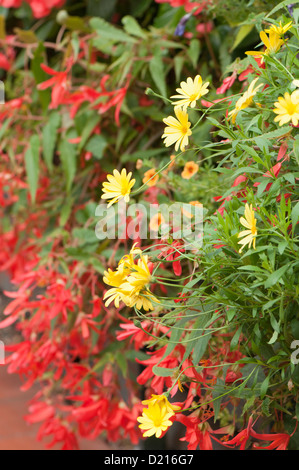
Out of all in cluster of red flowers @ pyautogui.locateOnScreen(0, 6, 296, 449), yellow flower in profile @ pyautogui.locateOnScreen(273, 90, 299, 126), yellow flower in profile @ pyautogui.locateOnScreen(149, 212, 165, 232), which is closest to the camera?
yellow flower in profile @ pyautogui.locateOnScreen(273, 90, 299, 126)

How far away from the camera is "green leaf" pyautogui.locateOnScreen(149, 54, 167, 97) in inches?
32.4

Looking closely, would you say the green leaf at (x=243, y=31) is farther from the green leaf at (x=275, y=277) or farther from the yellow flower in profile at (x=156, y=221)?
the green leaf at (x=275, y=277)

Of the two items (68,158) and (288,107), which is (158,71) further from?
(288,107)

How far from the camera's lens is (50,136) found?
970 mm

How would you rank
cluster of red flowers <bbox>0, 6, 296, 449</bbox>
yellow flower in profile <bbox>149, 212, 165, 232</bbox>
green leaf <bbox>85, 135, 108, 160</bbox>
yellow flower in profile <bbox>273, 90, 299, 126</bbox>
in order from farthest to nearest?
green leaf <bbox>85, 135, 108, 160</bbox> < cluster of red flowers <bbox>0, 6, 296, 449</bbox> < yellow flower in profile <bbox>149, 212, 165, 232</bbox> < yellow flower in profile <bbox>273, 90, 299, 126</bbox>

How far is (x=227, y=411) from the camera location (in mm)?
636

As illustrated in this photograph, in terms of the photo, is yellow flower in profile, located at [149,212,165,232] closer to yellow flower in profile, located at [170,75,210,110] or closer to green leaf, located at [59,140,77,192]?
yellow flower in profile, located at [170,75,210,110]

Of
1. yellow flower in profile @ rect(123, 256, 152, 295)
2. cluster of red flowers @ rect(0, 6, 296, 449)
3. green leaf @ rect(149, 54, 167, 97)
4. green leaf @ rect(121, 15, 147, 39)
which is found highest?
green leaf @ rect(121, 15, 147, 39)

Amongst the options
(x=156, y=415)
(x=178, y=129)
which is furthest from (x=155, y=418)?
(x=178, y=129)

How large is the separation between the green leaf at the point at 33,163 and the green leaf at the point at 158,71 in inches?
9.9

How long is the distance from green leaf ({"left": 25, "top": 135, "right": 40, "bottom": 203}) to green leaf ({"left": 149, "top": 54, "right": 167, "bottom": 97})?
251 mm

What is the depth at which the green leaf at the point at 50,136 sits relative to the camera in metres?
0.96

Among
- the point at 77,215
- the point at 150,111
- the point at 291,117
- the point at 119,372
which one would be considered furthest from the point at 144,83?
the point at 291,117

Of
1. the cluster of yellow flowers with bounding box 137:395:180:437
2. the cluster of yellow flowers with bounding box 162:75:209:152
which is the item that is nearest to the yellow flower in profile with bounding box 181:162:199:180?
the cluster of yellow flowers with bounding box 162:75:209:152
